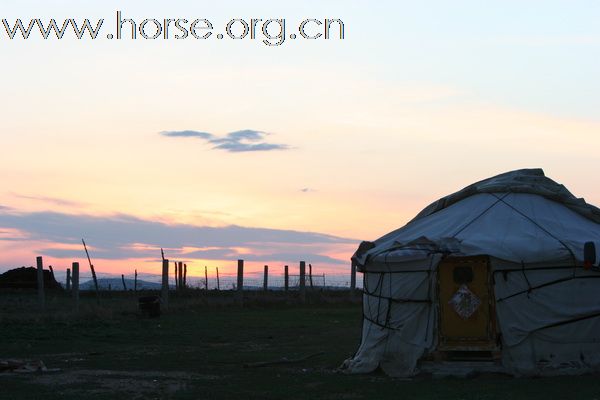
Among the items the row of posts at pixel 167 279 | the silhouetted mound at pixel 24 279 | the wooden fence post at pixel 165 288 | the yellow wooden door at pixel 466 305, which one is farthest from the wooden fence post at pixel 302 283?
the yellow wooden door at pixel 466 305

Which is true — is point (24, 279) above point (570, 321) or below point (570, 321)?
above

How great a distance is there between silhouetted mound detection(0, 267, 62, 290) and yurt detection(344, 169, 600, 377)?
29829 mm

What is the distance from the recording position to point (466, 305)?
13539 mm

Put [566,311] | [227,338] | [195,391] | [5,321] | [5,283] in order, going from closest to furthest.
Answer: [195,391] < [566,311] < [227,338] < [5,321] < [5,283]

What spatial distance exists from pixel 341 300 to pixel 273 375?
25178 mm

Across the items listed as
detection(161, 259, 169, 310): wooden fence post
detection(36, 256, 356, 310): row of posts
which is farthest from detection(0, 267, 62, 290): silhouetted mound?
detection(161, 259, 169, 310): wooden fence post

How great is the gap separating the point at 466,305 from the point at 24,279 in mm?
33798

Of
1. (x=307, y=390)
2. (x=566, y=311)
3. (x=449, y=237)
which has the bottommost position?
(x=307, y=390)

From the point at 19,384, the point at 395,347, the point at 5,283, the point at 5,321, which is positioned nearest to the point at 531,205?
the point at 395,347

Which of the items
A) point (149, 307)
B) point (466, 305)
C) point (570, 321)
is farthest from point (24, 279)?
point (570, 321)

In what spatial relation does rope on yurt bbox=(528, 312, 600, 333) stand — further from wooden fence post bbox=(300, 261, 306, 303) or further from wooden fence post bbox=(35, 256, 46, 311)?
wooden fence post bbox=(300, 261, 306, 303)

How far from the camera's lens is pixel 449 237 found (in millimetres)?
13836

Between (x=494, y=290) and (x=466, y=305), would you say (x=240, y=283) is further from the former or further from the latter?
(x=494, y=290)

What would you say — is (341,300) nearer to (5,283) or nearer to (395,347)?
(5,283)
